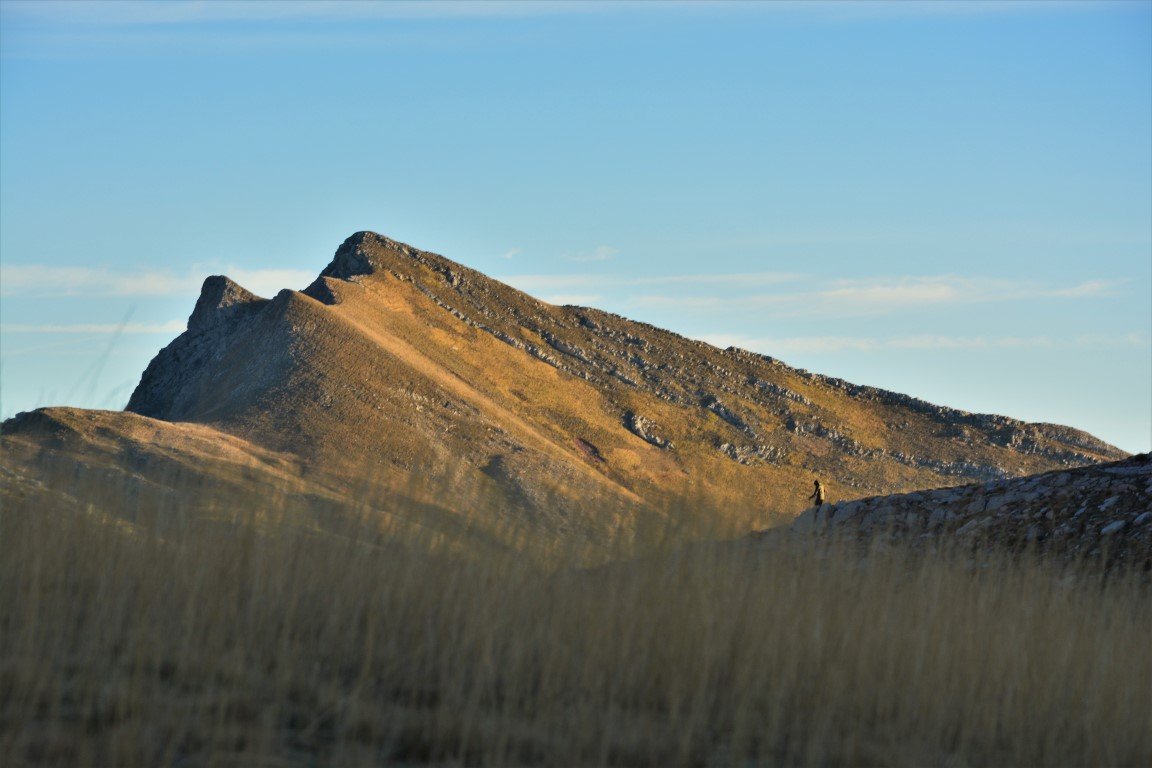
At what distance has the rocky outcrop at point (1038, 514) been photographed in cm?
1351

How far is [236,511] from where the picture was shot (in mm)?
7773

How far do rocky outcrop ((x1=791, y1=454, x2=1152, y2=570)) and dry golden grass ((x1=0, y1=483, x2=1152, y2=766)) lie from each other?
5.58m

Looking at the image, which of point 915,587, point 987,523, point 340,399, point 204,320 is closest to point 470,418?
point 340,399

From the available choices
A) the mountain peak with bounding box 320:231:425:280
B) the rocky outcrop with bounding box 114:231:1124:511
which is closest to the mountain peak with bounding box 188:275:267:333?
the rocky outcrop with bounding box 114:231:1124:511

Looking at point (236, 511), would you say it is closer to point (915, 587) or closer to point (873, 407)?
point (915, 587)

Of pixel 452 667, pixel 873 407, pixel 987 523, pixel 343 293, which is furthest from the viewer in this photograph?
pixel 873 407

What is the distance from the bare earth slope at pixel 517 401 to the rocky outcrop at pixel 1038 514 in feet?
52.3

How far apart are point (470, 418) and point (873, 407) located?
189 feet

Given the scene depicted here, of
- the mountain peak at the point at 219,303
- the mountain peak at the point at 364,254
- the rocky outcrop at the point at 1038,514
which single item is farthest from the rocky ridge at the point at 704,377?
the rocky outcrop at the point at 1038,514

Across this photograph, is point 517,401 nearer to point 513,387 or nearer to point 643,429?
point 513,387

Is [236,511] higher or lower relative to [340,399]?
lower

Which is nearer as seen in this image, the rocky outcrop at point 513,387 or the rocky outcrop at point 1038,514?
the rocky outcrop at point 1038,514

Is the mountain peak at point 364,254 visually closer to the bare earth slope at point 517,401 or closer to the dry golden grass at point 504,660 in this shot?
the bare earth slope at point 517,401

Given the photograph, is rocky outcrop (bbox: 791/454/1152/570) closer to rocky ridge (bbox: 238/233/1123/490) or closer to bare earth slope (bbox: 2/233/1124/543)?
bare earth slope (bbox: 2/233/1124/543)
